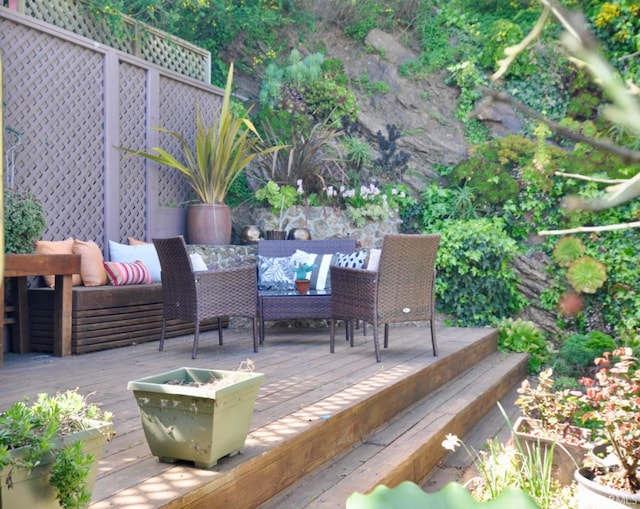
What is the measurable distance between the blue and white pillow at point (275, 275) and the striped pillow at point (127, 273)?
0.95 m

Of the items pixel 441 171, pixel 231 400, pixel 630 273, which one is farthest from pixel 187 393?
pixel 441 171

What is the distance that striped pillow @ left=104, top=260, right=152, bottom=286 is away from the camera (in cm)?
484

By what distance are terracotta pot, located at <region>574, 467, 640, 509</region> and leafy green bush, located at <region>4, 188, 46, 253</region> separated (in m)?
3.63

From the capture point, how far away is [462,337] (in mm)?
5512

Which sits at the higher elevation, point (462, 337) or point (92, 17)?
point (92, 17)

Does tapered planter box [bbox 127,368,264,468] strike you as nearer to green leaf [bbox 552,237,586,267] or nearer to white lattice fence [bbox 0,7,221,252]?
white lattice fence [bbox 0,7,221,252]

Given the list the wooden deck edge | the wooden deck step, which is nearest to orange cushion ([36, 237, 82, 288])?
the wooden deck edge

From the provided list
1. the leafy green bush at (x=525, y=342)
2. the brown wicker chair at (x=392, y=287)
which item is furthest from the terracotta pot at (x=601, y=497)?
the leafy green bush at (x=525, y=342)

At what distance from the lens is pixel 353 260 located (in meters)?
5.45

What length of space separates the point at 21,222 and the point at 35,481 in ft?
10.6

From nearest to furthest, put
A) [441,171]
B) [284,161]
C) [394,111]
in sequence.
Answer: [284,161] → [441,171] → [394,111]

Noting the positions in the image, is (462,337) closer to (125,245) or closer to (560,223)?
(560,223)

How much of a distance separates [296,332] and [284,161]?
7.51ft

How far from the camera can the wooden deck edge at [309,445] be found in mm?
1987
